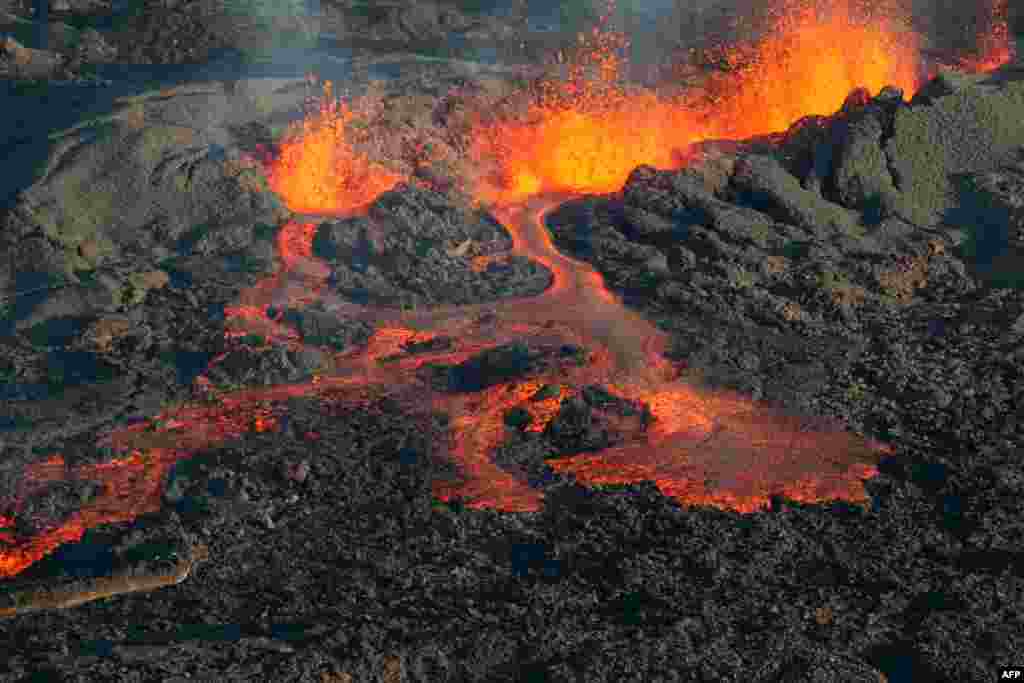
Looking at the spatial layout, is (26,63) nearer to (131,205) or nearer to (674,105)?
(131,205)

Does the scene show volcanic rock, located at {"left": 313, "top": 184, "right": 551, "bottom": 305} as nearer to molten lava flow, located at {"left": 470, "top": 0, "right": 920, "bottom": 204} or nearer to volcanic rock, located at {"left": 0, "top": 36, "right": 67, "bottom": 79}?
molten lava flow, located at {"left": 470, "top": 0, "right": 920, "bottom": 204}

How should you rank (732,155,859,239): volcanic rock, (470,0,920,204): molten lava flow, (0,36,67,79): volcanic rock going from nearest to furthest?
(732,155,859,239): volcanic rock < (470,0,920,204): molten lava flow < (0,36,67,79): volcanic rock

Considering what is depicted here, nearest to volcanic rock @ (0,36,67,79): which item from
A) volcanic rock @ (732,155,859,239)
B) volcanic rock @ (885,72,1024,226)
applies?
volcanic rock @ (732,155,859,239)

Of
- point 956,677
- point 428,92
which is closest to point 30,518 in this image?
point 956,677

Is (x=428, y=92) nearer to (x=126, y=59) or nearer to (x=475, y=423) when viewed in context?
(x=126, y=59)

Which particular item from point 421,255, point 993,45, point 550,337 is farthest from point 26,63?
point 993,45
